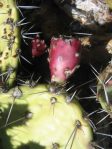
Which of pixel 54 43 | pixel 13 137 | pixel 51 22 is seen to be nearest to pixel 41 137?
pixel 13 137

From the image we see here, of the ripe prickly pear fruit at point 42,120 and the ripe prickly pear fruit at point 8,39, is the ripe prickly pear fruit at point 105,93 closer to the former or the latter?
the ripe prickly pear fruit at point 42,120

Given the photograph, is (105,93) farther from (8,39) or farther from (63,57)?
(8,39)

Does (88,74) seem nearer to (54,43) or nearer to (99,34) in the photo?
(99,34)

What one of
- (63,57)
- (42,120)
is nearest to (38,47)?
(63,57)

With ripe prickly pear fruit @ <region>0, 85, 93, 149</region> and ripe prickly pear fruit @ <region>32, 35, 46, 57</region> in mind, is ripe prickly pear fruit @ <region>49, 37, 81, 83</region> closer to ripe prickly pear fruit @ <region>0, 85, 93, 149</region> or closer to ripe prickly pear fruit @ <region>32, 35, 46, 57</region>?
ripe prickly pear fruit @ <region>0, 85, 93, 149</region>

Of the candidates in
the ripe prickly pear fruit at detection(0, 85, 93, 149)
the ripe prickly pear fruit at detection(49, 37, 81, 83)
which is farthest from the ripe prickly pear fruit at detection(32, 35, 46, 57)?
the ripe prickly pear fruit at detection(0, 85, 93, 149)
